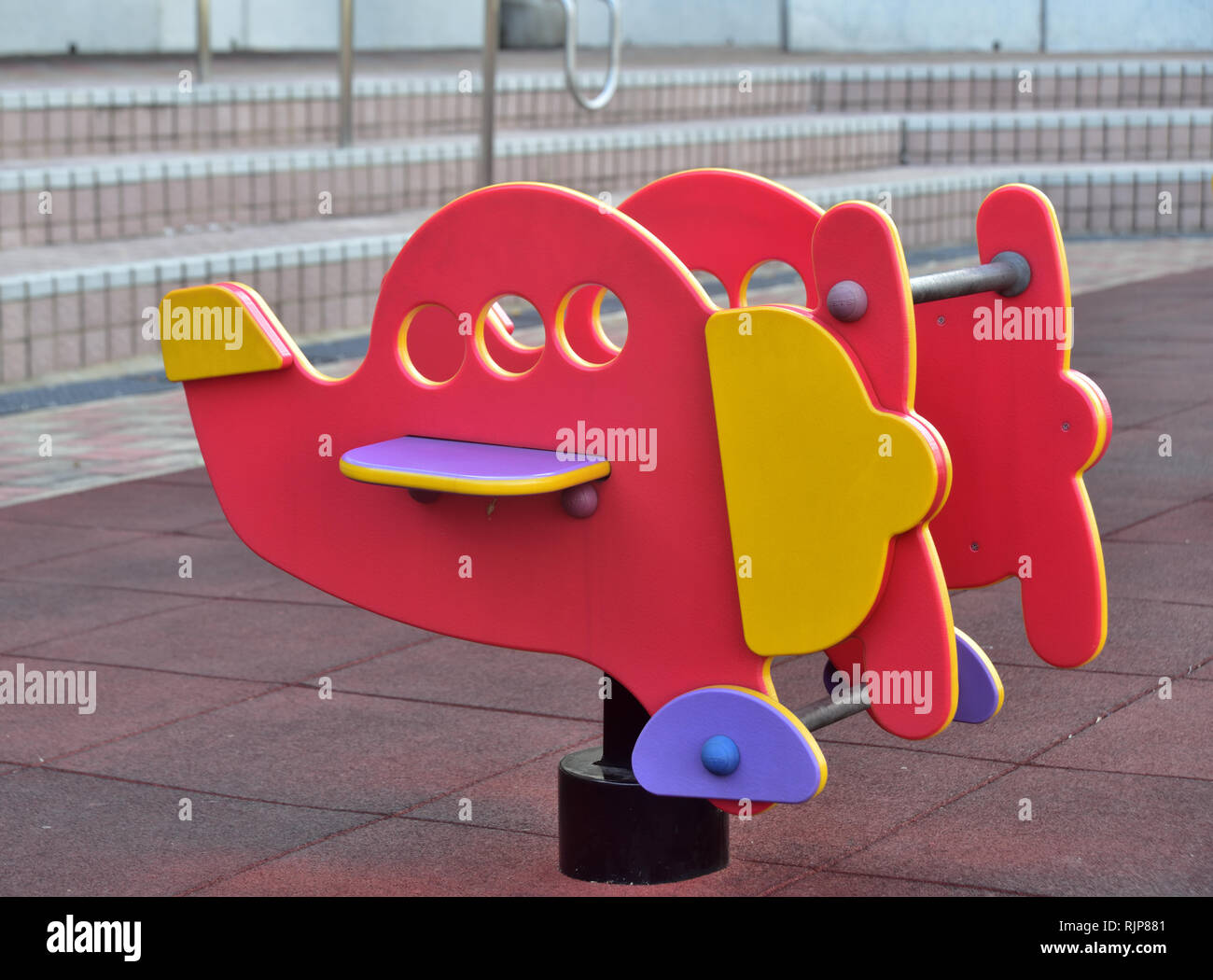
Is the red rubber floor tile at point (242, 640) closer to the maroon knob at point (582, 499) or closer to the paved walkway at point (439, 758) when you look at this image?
the paved walkway at point (439, 758)

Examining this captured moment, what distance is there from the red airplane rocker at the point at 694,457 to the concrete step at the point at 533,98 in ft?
20.6

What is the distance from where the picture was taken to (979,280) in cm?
238

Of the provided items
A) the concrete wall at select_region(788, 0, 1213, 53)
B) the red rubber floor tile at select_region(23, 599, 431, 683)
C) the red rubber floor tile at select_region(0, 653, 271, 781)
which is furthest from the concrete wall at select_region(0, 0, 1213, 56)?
the red rubber floor tile at select_region(0, 653, 271, 781)

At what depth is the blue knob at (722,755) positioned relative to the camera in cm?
221

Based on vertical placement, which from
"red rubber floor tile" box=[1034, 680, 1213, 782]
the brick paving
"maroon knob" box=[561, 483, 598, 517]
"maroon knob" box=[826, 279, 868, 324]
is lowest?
"red rubber floor tile" box=[1034, 680, 1213, 782]

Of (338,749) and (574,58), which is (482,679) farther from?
(574,58)

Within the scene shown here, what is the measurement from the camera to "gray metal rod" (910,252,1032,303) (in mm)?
2305

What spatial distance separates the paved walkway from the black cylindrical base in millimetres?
31

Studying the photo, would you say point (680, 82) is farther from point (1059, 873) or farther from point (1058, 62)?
point (1059, 873)

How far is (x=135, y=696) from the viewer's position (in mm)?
3324

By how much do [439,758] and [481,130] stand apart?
20.0 ft

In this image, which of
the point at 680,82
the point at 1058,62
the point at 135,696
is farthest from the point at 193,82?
the point at 135,696

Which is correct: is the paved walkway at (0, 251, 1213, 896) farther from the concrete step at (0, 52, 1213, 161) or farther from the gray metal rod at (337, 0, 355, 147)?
the concrete step at (0, 52, 1213, 161)
